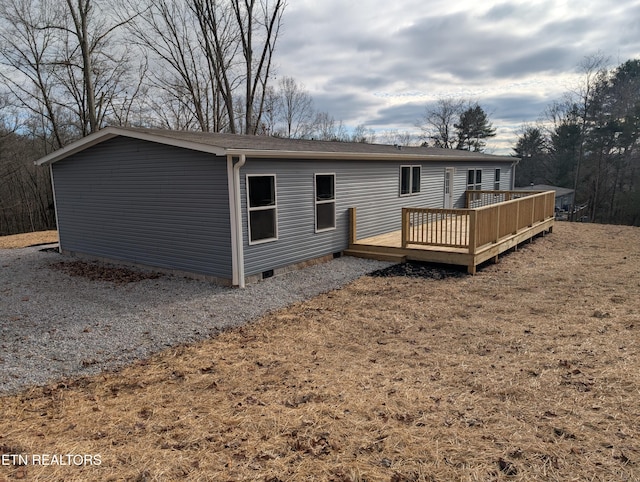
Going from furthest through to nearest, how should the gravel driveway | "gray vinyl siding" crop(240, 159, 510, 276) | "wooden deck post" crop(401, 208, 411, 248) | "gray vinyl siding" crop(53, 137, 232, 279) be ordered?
"wooden deck post" crop(401, 208, 411, 248) < "gray vinyl siding" crop(240, 159, 510, 276) < "gray vinyl siding" crop(53, 137, 232, 279) < the gravel driveway

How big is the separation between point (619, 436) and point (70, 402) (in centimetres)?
434

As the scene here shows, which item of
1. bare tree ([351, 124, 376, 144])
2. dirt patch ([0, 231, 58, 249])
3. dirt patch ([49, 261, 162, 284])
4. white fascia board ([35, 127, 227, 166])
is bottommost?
dirt patch ([0, 231, 58, 249])

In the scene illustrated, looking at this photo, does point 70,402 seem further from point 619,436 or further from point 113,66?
point 113,66

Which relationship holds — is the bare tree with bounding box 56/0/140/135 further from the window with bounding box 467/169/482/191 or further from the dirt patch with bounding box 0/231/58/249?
the window with bounding box 467/169/482/191

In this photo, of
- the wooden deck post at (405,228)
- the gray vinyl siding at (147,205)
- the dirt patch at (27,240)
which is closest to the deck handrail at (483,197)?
the wooden deck post at (405,228)

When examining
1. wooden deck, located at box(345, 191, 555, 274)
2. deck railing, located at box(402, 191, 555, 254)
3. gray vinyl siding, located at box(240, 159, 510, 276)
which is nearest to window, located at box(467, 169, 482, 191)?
gray vinyl siding, located at box(240, 159, 510, 276)

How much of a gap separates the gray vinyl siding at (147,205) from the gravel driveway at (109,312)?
716 millimetres

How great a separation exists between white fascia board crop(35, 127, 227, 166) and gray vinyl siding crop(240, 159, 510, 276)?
74 centimetres

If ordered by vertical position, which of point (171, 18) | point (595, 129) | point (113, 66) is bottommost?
point (595, 129)

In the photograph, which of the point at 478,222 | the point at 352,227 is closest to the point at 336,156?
the point at 352,227

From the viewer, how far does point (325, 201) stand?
9.23m

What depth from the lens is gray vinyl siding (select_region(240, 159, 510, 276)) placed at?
7863 millimetres

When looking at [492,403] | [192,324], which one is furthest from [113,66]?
[492,403]

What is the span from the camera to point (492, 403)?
3.40 metres
